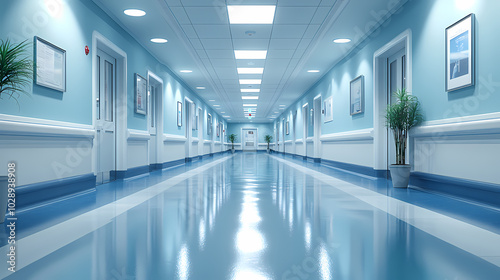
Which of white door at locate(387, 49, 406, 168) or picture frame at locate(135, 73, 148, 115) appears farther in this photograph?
picture frame at locate(135, 73, 148, 115)

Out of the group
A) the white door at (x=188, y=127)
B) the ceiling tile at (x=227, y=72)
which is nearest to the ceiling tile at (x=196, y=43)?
the ceiling tile at (x=227, y=72)

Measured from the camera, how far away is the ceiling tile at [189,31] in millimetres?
6293

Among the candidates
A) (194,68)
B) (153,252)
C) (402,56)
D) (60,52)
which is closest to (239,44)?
(194,68)

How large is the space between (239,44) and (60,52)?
408 cm

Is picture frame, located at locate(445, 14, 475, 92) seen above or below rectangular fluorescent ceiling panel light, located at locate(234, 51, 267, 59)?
below

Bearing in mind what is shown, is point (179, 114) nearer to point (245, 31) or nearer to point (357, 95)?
point (245, 31)

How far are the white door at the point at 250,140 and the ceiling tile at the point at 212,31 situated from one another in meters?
26.7

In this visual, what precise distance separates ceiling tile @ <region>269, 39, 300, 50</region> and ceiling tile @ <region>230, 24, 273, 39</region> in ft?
1.24

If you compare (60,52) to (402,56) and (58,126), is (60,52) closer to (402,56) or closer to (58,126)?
(58,126)

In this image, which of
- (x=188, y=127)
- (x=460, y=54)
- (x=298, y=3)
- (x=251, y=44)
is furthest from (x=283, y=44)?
(x=188, y=127)

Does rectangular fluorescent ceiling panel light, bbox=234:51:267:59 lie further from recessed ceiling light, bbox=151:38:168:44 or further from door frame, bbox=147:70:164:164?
door frame, bbox=147:70:164:164

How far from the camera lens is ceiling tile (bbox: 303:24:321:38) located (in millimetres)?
6341

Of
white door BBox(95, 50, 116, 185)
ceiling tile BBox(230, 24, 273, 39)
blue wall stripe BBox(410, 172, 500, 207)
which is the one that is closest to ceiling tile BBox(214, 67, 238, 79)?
ceiling tile BBox(230, 24, 273, 39)

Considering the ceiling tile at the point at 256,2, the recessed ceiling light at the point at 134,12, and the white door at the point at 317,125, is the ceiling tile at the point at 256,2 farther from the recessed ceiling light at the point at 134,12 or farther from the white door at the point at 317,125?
the white door at the point at 317,125
